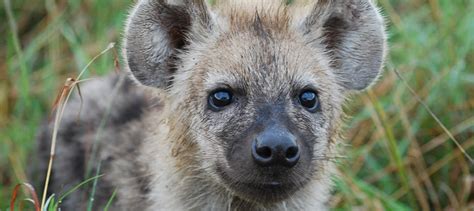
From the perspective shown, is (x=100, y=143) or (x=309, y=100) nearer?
(x=309, y=100)

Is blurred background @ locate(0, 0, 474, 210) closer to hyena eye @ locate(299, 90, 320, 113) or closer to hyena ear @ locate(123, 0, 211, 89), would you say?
hyena eye @ locate(299, 90, 320, 113)

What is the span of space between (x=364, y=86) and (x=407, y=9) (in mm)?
2542

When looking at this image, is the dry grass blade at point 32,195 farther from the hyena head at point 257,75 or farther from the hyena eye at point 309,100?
the hyena eye at point 309,100

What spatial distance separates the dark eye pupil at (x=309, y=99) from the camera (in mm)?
4504

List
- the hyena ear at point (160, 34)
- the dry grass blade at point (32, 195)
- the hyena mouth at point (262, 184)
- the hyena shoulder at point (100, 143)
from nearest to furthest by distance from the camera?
the hyena mouth at point (262, 184)
the dry grass blade at point (32, 195)
the hyena ear at point (160, 34)
the hyena shoulder at point (100, 143)

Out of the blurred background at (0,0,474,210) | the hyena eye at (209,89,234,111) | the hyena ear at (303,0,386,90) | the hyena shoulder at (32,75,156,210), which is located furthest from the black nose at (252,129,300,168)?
the blurred background at (0,0,474,210)

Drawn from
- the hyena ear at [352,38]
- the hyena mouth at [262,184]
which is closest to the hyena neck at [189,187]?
the hyena mouth at [262,184]

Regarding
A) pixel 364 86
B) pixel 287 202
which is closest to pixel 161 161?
pixel 287 202

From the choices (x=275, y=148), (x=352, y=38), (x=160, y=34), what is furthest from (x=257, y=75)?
(x=352, y=38)

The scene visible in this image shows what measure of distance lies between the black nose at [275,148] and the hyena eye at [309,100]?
349 millimetres

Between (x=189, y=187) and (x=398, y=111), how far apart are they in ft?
6.99

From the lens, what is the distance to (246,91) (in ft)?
14.4

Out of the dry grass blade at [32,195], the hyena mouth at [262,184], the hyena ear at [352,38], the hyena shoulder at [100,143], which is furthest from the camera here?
the hyena shoulder at [100,143]

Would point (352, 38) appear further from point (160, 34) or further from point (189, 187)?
point (189, 187)
